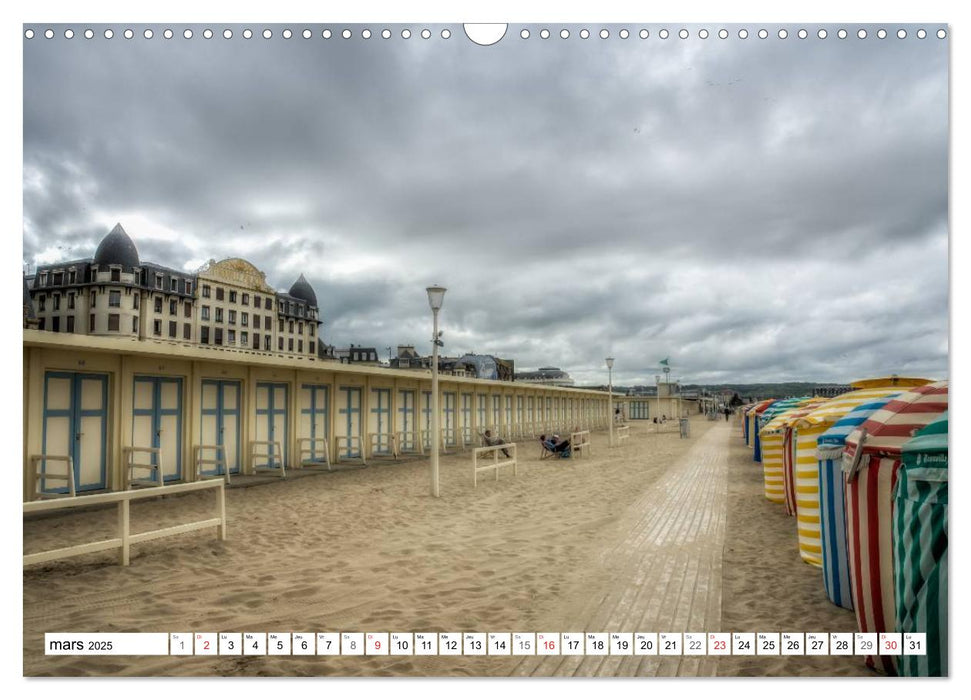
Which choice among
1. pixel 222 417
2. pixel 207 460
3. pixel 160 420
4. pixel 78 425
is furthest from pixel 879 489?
pixel 222 417

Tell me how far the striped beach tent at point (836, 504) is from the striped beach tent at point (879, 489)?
854 millimetres

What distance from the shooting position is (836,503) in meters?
3.89

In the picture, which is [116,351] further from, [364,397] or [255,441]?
[364,397]

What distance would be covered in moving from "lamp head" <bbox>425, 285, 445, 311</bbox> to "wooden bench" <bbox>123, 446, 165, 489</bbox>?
4421 millimetres

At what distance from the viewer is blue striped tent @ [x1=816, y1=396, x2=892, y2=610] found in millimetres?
3846

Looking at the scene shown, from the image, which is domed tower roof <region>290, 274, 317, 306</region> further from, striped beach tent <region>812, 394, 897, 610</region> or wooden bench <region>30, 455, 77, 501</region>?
striped beach tent <region>812, 394, 897, 610</region>

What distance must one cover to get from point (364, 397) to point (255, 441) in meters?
3.81

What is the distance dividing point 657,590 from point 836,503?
1.43 m

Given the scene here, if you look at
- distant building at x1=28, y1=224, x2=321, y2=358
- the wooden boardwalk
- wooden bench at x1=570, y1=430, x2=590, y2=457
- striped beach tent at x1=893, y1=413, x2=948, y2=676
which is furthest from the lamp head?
distant building at x1=28, y1=224, x2=321, y2=358

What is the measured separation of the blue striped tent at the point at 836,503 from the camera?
12.6 ft

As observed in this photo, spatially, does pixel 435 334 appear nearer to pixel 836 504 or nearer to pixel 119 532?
pixel 119 532

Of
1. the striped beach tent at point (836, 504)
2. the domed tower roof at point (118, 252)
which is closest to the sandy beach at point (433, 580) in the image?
the striped beach tent at point (836, 504)

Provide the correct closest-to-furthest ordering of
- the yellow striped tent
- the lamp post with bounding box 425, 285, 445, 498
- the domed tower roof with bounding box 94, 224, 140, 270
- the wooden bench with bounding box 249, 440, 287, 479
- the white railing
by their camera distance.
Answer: the white railing < the yellow striped tent < the lamp post with bounding box 425, 285, 445, 498 < the wooden bench with bounding box 249, 440, 287, 479 < the domed tower roof with bounding box 94, 224, 140, 270

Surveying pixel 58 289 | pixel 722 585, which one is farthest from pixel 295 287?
pixel 722 585
